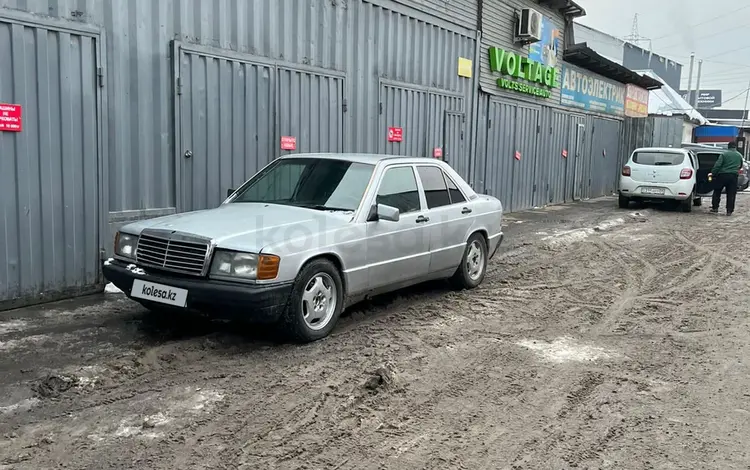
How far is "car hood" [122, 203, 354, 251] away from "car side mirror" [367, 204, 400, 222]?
233mm

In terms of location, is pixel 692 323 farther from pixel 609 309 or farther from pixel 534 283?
pixel 534 283

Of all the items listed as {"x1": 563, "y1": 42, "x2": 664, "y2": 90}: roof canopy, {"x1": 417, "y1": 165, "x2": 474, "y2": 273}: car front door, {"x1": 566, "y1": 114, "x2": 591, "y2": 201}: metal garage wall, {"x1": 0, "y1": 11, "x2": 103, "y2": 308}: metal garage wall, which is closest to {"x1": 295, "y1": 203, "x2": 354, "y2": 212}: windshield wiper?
{"x1": 417, "y1": 165, "x2": 474, "y2": 273}: car front door

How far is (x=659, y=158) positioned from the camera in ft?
57.0

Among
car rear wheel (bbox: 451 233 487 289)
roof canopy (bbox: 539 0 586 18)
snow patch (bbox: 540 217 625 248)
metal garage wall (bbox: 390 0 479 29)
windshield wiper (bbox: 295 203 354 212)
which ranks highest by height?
roof canopy (bbox: 539 0 586 18)

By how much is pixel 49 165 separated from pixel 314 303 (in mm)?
3333

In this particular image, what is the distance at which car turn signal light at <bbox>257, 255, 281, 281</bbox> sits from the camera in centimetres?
509

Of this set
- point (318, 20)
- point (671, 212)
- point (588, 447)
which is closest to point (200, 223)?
point (588, 447)

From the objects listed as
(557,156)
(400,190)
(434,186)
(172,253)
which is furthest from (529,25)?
(172,253)

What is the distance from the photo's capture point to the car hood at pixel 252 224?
524 cm

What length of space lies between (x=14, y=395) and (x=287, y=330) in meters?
1.96

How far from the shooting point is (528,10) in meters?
16.4

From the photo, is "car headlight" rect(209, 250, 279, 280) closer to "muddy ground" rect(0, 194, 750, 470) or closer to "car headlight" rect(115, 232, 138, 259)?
"muddy ground" rect(0, 194, 750, 470)

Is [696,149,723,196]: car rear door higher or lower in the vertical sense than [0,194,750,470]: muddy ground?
higher

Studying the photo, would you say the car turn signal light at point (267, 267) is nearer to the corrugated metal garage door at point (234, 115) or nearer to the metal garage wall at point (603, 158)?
the corrugated metal garage door at point (234, 115)
